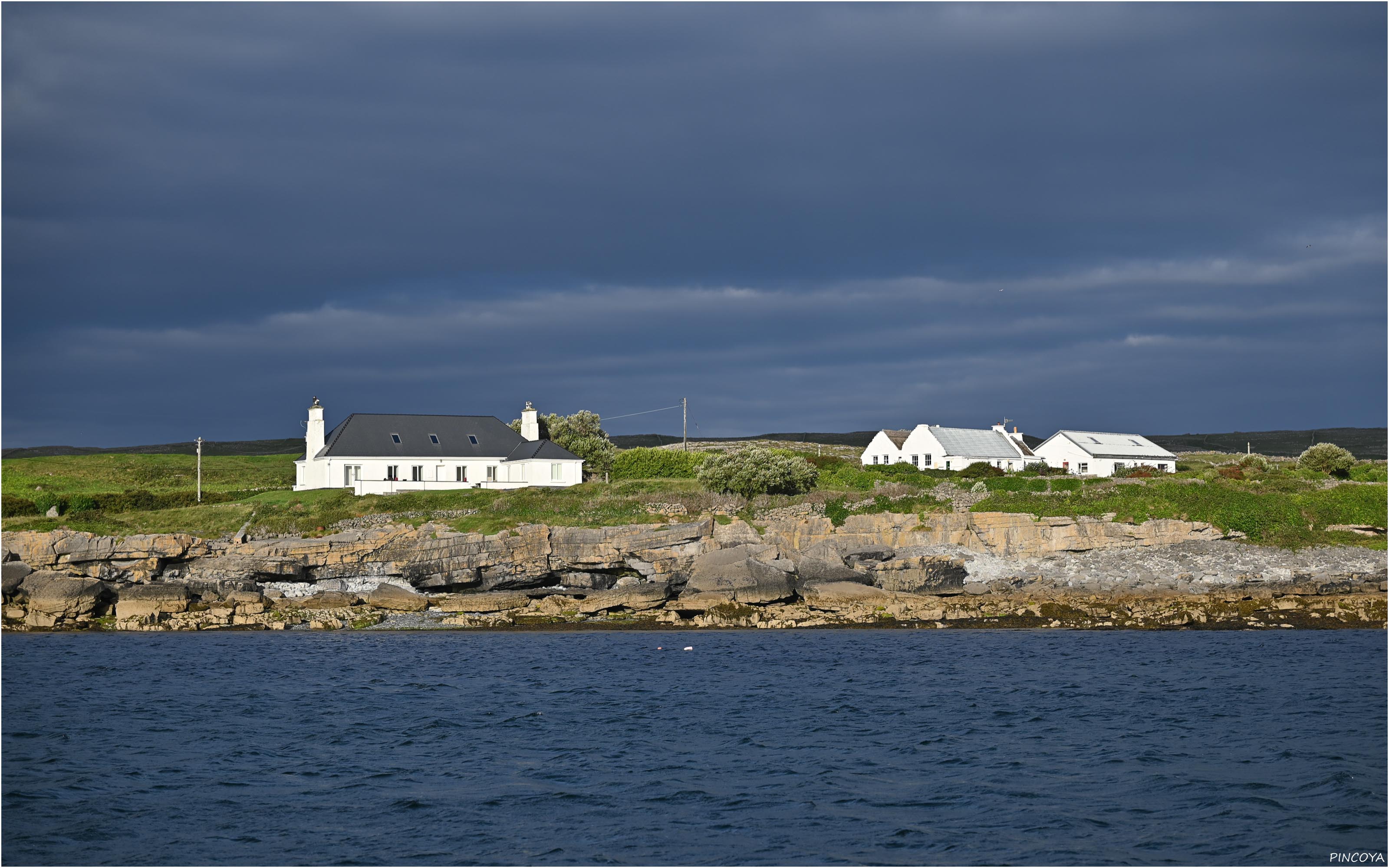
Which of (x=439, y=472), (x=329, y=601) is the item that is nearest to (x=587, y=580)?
(x=329, y=601)

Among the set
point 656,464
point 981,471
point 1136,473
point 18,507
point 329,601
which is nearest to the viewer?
point 329,601

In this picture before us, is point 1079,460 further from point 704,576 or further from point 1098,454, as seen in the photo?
point 704,576

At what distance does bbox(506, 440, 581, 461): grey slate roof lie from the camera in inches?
2867

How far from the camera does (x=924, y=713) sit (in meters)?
28.6

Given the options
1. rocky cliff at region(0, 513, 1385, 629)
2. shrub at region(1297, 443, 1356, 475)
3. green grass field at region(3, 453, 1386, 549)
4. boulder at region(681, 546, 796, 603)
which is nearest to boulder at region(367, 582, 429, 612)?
rocky cliff at region(0, 513, 1385, 629)

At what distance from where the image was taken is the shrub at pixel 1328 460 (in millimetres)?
75250

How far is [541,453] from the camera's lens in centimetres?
7312

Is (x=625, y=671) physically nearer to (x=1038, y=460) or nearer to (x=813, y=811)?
(x=813, y=811)

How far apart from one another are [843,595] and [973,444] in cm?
4499

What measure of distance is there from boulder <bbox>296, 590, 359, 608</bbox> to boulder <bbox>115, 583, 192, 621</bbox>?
16.8 feet

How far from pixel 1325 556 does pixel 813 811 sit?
39.8 meters

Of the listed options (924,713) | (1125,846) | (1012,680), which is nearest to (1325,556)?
(1012,680)

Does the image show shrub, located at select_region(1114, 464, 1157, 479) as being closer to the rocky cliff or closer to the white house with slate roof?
the rocky cliff

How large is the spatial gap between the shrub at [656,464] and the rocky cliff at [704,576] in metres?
23.4
